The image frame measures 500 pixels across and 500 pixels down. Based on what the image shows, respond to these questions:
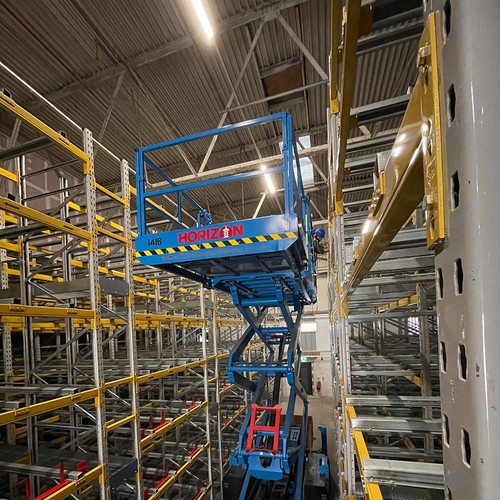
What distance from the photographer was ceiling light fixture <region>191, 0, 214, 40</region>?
13.9ft

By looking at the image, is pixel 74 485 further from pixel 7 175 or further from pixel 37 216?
pixel 7 175

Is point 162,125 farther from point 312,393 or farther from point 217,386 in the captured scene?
point 312,393

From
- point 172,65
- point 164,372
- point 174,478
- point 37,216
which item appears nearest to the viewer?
point 37,216

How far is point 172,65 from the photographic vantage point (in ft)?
20.6

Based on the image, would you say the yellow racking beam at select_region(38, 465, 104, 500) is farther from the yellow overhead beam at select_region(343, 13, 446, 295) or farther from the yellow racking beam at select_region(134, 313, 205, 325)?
the yellow overhead beam at select_region(343, 13, 446, 295)

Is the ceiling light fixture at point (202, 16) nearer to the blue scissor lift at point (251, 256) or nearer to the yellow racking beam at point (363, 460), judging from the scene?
the blue scissor lift at point (251, 256)

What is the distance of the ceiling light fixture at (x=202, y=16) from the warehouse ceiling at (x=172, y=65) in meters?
0.52

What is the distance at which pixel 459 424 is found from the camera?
0.51 m

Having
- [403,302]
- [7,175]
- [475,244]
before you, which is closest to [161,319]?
[7,175]

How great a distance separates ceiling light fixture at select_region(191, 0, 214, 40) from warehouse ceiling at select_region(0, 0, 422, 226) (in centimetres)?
52

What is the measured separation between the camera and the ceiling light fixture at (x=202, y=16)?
13.9 feet

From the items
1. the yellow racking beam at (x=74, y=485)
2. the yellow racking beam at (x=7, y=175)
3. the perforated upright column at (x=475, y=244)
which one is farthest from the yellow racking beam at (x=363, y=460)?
the yellow racking beam at (x=7, y=175)

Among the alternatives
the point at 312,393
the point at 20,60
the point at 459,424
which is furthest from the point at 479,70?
the point at 312,393

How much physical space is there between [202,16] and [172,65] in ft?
7.09
